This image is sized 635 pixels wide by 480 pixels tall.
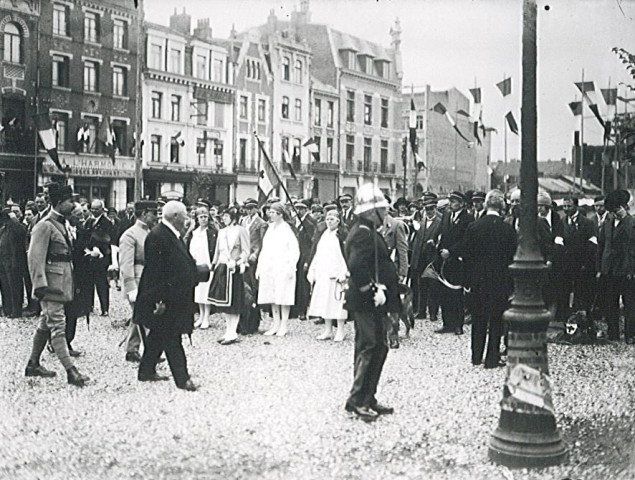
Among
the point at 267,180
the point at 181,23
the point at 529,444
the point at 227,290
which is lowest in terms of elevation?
the point at 529,444

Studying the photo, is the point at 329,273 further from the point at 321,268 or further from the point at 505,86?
the point at 505,86

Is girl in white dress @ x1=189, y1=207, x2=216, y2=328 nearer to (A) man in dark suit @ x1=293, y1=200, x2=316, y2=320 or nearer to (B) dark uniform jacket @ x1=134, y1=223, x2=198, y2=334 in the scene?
(A) man in dark suit @ x1=293, y1=200, x2=316, y2=320

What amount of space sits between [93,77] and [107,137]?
322 cm

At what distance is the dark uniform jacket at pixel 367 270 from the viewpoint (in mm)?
6914

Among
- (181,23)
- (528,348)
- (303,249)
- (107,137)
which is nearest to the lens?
(528,348)

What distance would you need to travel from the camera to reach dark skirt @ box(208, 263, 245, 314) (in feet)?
36.6

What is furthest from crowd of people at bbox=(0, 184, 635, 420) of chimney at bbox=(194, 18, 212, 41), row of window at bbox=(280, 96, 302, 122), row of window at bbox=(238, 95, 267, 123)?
chimney at bbox=(194, 18, 212, 41)

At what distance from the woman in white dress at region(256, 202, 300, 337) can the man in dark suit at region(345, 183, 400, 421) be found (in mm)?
4866

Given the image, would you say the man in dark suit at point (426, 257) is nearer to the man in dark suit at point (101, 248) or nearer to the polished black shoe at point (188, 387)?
the man in dark suit at point (101, 248)

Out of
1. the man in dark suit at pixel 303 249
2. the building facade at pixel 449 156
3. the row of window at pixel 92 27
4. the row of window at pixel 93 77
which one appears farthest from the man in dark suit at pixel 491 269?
the row of window at pixel 93 77

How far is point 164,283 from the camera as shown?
806cm

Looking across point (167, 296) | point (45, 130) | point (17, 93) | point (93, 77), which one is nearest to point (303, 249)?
point (45, 130)

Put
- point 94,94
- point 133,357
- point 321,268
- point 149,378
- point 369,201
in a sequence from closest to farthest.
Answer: point 369,201 → point 149,378 → point 133,357 → point 321,268 → point 94,94

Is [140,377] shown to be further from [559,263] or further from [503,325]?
[559,263]
